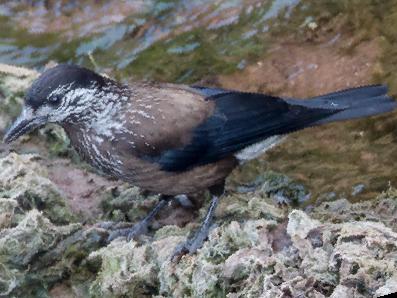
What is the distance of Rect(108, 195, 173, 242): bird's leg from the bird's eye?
83 cm

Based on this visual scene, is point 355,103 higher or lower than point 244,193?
higher

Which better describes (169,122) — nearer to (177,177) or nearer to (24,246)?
(177,177)

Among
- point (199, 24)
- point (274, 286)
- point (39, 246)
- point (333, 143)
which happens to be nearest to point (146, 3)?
point (199, 24)

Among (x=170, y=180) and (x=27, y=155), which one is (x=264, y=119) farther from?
(x=27, y=155)

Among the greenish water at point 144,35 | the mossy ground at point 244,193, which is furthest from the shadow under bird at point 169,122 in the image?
the greenish water at point 144,35

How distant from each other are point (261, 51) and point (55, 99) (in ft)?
7.79

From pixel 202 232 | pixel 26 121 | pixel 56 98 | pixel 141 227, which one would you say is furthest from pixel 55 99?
pixel 202 232

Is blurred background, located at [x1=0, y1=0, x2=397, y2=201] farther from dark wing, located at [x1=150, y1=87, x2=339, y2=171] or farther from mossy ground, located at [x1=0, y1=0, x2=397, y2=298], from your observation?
dark wing, located at [x1=150, y1=87, x2=339, y2=171]

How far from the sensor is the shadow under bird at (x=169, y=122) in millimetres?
5027

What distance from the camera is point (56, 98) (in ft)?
16.3

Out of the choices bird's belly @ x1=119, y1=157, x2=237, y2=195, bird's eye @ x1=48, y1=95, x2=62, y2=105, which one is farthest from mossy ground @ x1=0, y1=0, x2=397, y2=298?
bird's eye @ x1=48, y1=95, x2=62, y2=105

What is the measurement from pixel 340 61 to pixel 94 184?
2.05m

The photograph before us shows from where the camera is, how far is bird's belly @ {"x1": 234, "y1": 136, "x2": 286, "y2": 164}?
540 cm

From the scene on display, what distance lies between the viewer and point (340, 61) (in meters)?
6.54
